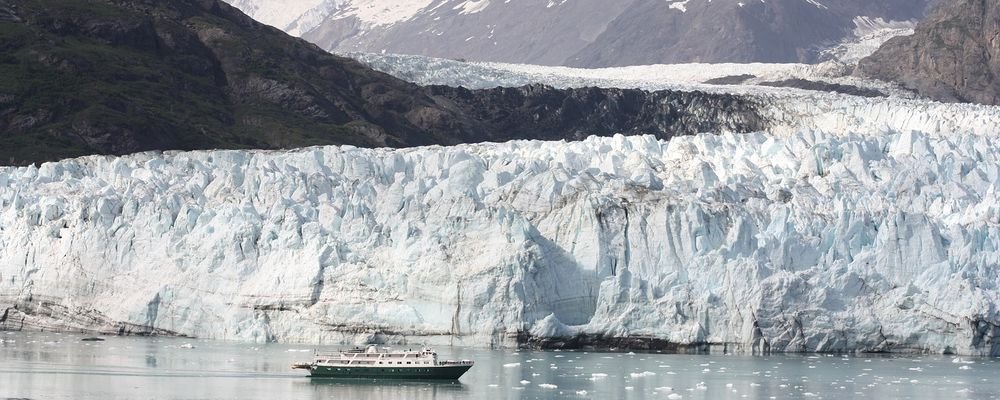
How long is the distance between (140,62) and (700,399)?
62.2 metres

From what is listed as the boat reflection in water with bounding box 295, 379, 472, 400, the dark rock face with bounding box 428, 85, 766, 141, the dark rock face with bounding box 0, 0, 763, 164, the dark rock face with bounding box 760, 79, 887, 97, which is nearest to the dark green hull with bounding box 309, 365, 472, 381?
the boat reflection in water with bounding box 295, 379, 472, 400

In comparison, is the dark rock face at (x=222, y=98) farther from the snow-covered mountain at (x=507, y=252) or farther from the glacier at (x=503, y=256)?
the glacier at (x=503, y=256)

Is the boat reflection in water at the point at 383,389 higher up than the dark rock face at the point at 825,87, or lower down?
lower down

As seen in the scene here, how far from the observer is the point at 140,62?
93.1 metres

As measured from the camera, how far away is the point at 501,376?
3941 cm

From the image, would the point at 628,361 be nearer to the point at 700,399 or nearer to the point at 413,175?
the point at 700,399

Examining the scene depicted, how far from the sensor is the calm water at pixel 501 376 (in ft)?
120

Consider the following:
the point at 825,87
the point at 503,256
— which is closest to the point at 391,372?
the point at 503,256

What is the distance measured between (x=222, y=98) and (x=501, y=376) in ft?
189

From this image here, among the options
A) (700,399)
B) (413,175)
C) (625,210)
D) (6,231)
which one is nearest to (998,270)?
(625,210)

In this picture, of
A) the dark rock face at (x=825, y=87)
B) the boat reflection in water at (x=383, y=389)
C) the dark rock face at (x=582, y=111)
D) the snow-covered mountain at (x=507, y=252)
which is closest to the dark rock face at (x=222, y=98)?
the dark rock face at (x=582, y=111)

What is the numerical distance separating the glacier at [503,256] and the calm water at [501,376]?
0.89 m

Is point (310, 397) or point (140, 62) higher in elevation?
point (140, 62)

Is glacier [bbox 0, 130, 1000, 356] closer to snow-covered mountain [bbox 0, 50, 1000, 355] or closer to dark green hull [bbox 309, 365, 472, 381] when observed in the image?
snow-covered mountain [bbox 0, 50, 1000, 355]
